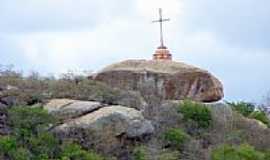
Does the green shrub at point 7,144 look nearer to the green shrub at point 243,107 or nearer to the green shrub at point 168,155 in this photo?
the green shrub at point 168,155

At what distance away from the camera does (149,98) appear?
23.3 metres

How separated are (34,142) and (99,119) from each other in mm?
1864

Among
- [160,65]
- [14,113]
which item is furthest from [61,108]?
[160,65]

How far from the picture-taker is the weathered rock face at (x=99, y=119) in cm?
2012

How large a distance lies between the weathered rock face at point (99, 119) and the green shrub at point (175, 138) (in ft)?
1.68

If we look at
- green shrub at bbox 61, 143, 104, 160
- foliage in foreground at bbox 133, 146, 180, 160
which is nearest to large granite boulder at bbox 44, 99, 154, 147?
foliage in foreground at bbox 133, 146, 180, 160

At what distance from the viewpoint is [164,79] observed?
25.1 metres

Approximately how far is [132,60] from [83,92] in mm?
4019

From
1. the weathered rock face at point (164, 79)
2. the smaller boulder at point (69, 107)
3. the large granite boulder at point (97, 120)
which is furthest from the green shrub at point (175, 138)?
the weathered rock face at point (164, 79)

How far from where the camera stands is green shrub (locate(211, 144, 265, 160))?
67.7 ft

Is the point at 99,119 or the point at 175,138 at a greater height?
the point at 99,119

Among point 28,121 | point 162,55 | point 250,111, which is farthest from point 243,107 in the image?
point 28,121

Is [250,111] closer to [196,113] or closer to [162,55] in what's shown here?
[162,55]

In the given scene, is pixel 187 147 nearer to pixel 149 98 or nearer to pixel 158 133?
pixel 158 133
